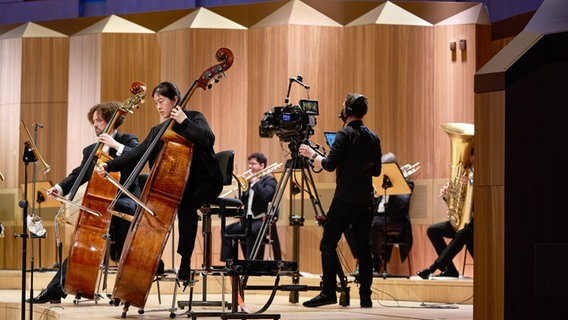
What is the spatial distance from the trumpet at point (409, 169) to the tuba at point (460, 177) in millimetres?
696

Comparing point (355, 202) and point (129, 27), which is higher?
point (129, 27)

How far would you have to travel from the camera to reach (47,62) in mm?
10359

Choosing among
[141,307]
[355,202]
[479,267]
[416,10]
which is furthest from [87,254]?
[416,10]

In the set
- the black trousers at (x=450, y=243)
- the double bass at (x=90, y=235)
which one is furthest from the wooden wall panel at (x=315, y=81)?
the double bass at (x=90, y=235)

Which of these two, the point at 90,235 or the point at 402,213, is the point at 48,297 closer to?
the point at 90,235

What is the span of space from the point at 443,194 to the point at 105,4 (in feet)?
16.4

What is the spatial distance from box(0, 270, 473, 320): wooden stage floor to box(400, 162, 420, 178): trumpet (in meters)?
1.42

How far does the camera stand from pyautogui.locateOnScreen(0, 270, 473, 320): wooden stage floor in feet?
17.5

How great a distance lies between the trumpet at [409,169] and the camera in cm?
866

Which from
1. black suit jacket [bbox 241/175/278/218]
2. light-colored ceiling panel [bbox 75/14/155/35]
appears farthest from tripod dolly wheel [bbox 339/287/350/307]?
light-colored ceiling panel [bbox 75/14/155/35]

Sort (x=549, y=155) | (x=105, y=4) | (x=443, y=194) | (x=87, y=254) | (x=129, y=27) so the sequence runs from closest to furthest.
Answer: (x=549, y=155) < (x=87, y=254) < (x=443, y=194) < (x=129, y=27) < (x=105, y=4)

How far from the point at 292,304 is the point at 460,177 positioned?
2247 mm

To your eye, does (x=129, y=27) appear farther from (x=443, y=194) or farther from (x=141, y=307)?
(x=141, y=307)

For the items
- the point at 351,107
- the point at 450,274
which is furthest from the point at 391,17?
the point at 351,107
